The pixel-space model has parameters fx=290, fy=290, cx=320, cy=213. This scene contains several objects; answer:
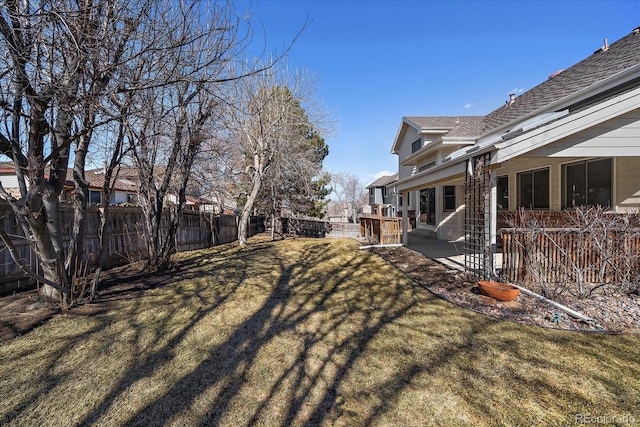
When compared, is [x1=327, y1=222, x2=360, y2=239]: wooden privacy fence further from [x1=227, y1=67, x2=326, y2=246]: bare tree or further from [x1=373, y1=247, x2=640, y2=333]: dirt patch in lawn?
[x1=373, y1=247, x2=640, y2=333]: dirt patch in lawn

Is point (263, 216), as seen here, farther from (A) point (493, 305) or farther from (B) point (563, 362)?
(B) point (563, 362)

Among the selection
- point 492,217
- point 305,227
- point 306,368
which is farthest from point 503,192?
point 305,227

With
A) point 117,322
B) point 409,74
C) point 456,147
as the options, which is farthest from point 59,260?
point 409,74

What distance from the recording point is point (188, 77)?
12.9 feet

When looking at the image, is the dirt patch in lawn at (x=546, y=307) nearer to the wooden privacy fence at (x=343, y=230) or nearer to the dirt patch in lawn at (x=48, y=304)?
the dirt patch in lawn at (x=48, y=304)

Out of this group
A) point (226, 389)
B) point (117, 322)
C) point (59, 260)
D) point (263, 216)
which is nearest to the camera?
point (226, 389)

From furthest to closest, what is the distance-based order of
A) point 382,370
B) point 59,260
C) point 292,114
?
point 292,114
point 59,260
point 382,370

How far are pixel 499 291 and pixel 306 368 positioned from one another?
356cm

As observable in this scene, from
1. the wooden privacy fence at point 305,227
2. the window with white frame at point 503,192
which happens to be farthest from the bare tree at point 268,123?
the window with white frame at point 503,192

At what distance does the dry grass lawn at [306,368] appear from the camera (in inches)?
91.1

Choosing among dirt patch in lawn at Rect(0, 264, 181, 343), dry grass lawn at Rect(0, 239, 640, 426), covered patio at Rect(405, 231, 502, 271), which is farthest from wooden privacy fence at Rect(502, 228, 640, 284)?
dirt patch in lawn at Rect(0, 264, 181, 343)

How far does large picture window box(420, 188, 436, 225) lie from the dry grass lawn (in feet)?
31.7

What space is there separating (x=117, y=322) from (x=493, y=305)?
5564 mm

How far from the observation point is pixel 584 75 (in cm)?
839
